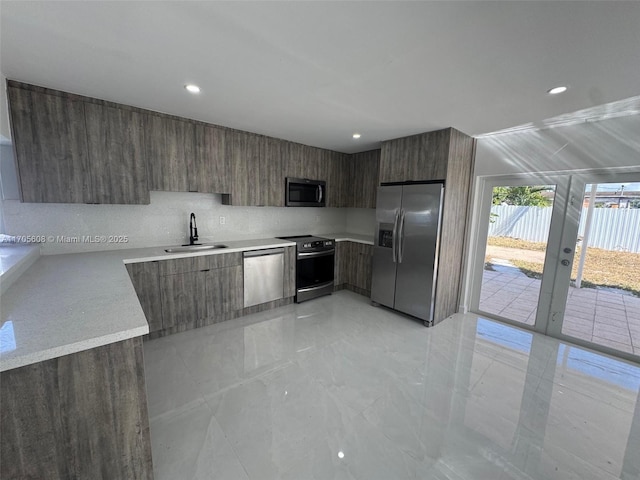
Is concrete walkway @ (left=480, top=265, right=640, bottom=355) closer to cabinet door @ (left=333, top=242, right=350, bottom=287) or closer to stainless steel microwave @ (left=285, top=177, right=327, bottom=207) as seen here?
cabinet door @ (left=333, top=242, right=350, bottom=287)

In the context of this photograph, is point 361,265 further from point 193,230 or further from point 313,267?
point 193,230

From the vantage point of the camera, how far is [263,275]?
355 cm

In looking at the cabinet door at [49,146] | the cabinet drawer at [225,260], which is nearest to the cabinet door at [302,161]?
the cabinet drawer at [225,260]

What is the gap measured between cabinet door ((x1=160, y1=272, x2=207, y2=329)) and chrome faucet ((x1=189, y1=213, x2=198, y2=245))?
1.99 feet

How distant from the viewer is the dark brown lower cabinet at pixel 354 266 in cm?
427

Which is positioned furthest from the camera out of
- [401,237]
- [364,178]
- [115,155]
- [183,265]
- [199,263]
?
[364,178]

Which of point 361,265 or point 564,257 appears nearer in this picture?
point 564,257

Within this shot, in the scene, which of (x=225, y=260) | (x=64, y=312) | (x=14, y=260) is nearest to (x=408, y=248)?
(x=225, y=260)

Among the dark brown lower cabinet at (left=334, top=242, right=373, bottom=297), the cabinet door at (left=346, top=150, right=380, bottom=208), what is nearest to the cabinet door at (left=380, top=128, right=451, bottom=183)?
the cabinet door at (left=346, top=150, right=380, bottom=208)

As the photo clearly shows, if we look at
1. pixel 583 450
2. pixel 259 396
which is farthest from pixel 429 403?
pixel 259 396

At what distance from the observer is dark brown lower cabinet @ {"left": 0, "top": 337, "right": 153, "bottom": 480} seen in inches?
39.4

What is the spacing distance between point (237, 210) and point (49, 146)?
1.99 metres

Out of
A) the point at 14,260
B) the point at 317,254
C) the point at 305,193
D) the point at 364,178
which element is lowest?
the point at 317,254

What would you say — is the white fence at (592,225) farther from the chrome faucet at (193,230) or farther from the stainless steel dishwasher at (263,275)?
the chrome faucet at (193,230)
